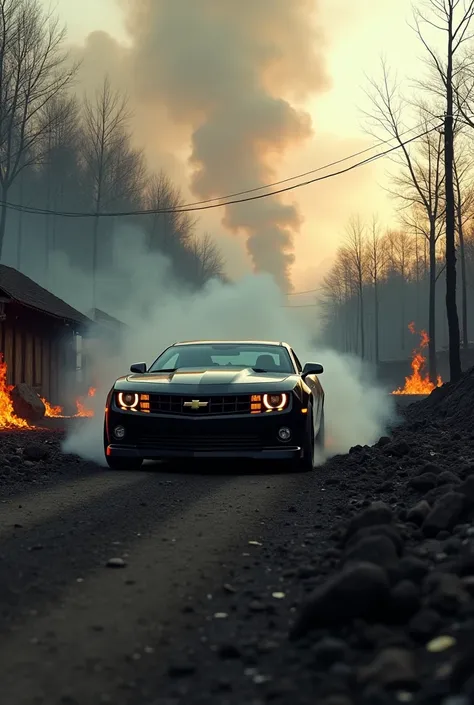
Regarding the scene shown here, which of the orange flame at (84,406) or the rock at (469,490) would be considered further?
the orange flame at (84,406)

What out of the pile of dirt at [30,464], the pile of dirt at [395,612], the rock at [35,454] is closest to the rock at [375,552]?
the pile of dirt at [395,612]

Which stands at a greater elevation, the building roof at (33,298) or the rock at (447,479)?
the building roof at (33,298)

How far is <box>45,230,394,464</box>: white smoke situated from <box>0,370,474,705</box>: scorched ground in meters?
4.90

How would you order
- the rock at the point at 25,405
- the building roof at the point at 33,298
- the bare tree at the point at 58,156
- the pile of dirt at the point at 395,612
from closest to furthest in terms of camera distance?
the pile of dirt at the point at 395,612, the rock at the point at 25,405, the building roof at the point at 33,298, the bare tree at the point at 58,156

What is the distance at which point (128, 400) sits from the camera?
9266 mm

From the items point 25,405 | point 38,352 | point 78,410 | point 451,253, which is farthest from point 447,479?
point 78,410

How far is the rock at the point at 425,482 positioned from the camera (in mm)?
6891

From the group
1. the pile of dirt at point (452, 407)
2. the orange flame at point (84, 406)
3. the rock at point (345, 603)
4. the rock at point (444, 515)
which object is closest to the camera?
the rock at point (345, 603)

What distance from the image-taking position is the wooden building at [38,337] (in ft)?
77.5

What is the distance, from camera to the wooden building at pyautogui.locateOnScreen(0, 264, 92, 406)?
23.6 meters

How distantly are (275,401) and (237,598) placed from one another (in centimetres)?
521

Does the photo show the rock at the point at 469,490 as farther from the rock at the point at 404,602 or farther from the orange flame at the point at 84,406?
the orange flame at the point at 84,406

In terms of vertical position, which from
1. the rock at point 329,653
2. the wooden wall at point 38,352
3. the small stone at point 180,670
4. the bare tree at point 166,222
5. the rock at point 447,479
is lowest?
the small stone at point 180,670

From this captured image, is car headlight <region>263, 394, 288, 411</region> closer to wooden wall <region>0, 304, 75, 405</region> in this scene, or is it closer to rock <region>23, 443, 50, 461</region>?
rock <region>23, 443, 50, 461</region>
